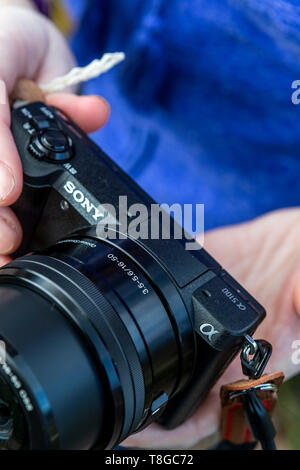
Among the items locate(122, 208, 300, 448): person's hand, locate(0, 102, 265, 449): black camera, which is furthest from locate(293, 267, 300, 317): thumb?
locate(0, 102, 265, 449): black camera

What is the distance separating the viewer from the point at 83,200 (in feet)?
2.20

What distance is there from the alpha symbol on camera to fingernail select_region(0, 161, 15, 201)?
0.26 metres

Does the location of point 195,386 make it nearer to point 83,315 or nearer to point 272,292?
point 83,315

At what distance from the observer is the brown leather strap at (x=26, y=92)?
2.68 feet

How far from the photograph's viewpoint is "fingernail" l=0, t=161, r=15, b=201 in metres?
Result: 0.64

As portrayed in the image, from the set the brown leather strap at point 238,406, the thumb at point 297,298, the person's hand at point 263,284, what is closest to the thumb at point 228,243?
the person's hand at point 263,284

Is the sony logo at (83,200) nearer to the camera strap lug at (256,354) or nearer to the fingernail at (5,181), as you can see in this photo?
the fingernail at (5,181)

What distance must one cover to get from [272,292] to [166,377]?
1.16ft

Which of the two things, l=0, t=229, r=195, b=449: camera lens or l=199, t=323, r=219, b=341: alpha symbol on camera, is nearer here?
l=0, t=229, r=195, b=449: camera lens

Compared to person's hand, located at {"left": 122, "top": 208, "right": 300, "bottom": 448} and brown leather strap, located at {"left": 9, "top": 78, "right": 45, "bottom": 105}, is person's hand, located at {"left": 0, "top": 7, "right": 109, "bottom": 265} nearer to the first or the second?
brown leather strap, located at {"left": 9, "top": 78, "right": 45, "bottom": 105}

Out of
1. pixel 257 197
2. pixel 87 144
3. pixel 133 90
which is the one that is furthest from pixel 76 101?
pixel 257 197

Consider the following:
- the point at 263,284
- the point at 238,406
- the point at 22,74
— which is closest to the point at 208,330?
the point at 238,406

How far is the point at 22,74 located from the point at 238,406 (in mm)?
561

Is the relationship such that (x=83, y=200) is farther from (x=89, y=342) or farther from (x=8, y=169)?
(x=89, y=342)
